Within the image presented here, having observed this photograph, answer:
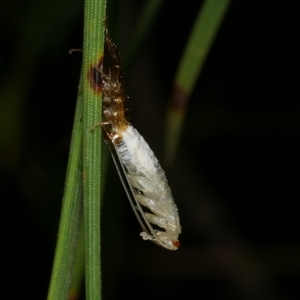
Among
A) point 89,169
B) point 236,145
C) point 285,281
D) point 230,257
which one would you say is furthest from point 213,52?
point 89,169

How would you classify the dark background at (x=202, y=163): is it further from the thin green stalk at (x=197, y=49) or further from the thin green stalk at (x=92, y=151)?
the thin green stalk at (x=92, y=151)

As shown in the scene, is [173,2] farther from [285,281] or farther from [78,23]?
[285,281]

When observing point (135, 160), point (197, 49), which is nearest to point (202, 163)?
point (197, 49)

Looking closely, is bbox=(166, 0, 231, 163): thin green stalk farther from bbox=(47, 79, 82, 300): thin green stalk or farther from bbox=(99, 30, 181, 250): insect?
bbox=(47, 79, 82, 300): thin green stalk

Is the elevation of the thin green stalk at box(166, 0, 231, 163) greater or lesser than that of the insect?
greater

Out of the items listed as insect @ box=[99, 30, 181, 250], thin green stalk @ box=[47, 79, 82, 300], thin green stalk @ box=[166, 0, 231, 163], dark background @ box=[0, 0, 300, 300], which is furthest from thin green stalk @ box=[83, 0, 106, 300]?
dark background @ box=[0, 0, 300, 300]

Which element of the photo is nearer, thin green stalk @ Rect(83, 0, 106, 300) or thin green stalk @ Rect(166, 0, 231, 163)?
thin green stalk @ Rect(83, 0, 106, 300)

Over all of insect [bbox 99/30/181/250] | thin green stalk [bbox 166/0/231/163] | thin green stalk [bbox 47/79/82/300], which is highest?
thin green stalk [bbox 166/0/231/163]

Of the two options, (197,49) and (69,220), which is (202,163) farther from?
(69,220)
